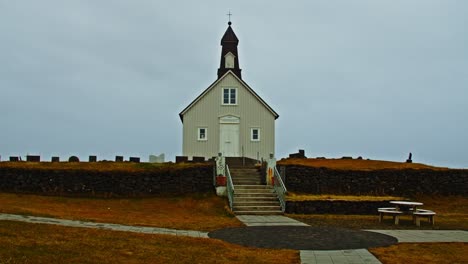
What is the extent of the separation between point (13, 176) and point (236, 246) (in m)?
16.1

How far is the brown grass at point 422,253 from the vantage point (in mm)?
10841

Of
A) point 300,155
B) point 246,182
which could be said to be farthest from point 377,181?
point 300,155

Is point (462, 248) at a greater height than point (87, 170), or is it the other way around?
point (87, 170)

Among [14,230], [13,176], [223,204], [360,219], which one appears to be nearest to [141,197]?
[223,204]

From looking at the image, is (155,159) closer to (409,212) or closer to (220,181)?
(220,181)

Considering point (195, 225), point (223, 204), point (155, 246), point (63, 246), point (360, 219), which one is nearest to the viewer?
point (63, 246)

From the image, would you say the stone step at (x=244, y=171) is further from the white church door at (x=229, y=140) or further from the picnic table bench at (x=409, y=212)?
the picnic table bench at (x=409, y=212)

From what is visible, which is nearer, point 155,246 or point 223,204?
point 155,246

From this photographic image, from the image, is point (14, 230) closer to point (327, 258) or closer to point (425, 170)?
point (327, 258)

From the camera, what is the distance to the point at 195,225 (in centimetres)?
1622

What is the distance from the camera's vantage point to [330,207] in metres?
21.5

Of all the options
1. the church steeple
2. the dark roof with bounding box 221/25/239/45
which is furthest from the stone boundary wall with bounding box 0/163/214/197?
the dark roof with bounding box 221/25/239/45

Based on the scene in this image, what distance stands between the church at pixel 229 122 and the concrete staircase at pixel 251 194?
714 centimetres

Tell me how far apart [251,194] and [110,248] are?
12422 millimetres
